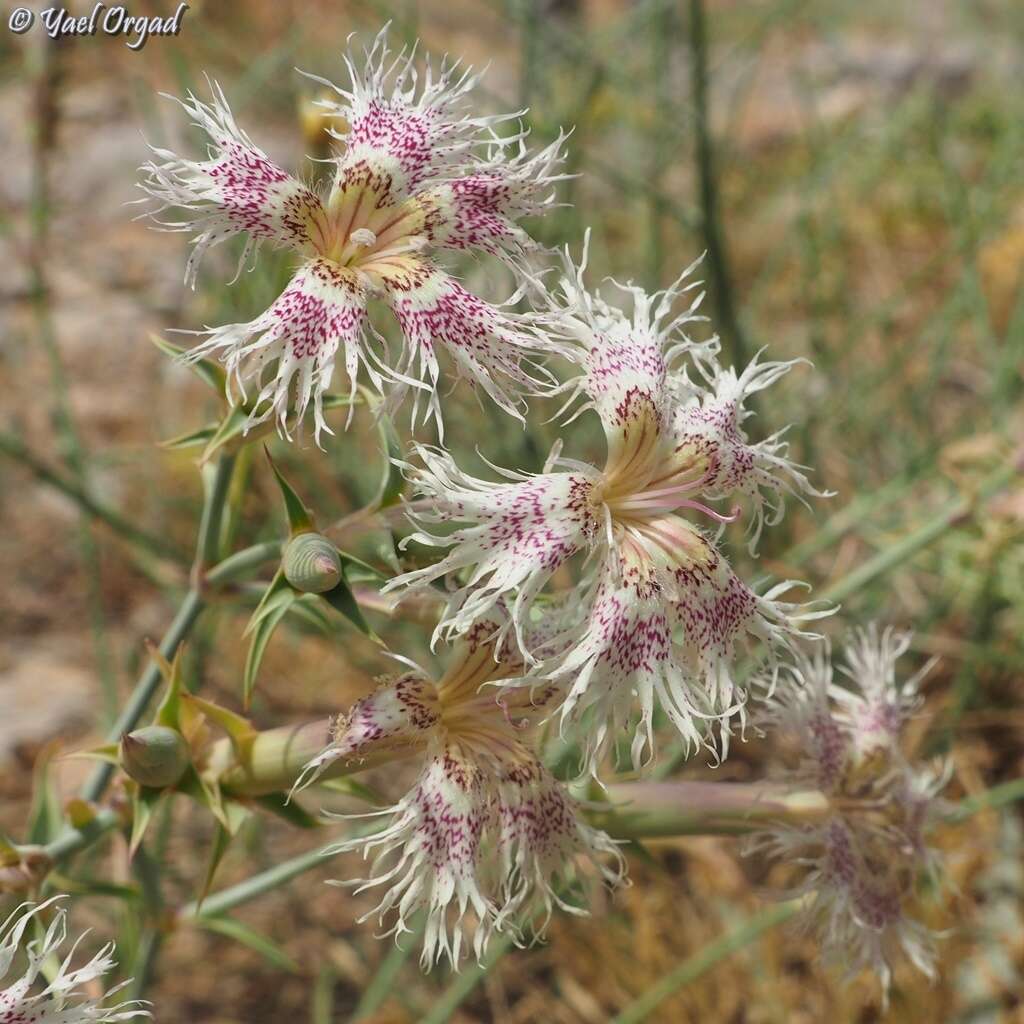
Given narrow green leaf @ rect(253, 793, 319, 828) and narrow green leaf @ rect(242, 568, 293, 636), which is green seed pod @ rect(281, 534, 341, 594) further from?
narrow green leaf @ rect(253, 793, 319, 828)

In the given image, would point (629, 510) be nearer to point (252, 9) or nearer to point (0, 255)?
point (0, 255)

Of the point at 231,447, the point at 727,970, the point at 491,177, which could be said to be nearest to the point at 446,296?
the point at 491,177

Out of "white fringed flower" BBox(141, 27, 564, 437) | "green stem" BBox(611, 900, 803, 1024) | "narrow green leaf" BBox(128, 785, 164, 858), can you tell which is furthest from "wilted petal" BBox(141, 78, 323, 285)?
"green stem" BBox(611, 900, 803, 1024)

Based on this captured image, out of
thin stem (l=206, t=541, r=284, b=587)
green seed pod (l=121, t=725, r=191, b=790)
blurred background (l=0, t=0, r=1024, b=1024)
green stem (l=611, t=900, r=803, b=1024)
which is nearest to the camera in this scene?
green seed pod (l=121, t=725, r=191, b=790)

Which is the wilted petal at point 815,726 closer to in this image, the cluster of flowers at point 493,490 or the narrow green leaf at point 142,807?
the cluster of flowers at point 493,490

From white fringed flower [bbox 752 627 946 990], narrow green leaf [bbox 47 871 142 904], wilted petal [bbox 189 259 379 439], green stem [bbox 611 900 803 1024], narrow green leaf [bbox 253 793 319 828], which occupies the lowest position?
green stem [bbox 611 900 803 1024]

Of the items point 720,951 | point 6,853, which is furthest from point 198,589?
point 720,951
